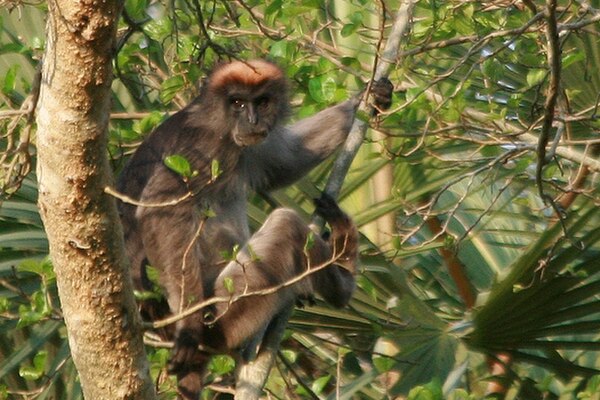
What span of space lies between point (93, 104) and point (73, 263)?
18.9 inches

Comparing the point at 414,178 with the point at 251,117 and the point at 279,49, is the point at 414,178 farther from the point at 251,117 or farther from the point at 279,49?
the point at 279,49

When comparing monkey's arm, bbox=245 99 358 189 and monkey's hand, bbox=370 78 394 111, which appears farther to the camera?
monkey's arm, bbox=245 99 358 189

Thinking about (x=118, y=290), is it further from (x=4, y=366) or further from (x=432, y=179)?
(x=432, y=179)

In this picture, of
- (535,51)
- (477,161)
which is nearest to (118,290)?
(477,161)

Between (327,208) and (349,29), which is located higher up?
(349,29)

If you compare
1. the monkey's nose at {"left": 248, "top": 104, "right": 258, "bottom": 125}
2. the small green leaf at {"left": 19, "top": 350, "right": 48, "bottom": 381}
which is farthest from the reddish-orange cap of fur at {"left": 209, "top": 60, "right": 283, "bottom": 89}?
the small green leaf at {"left": 19, "top": 350, "right": 48, "bottom": 381}

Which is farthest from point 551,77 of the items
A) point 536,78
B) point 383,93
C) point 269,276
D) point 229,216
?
point 229,216

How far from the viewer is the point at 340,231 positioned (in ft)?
15.1

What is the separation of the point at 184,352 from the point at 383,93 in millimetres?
1478

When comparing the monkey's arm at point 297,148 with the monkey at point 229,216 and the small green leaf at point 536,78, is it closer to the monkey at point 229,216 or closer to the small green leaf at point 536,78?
the monkey at point 229,216

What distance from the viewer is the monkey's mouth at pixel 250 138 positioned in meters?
4.75

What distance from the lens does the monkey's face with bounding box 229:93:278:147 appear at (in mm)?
4762

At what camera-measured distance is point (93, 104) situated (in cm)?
271

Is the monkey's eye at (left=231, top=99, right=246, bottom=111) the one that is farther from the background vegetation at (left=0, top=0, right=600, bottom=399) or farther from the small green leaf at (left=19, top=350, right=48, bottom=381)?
the small green leaf at (left=19, top=350, right=48, bottom=381)
